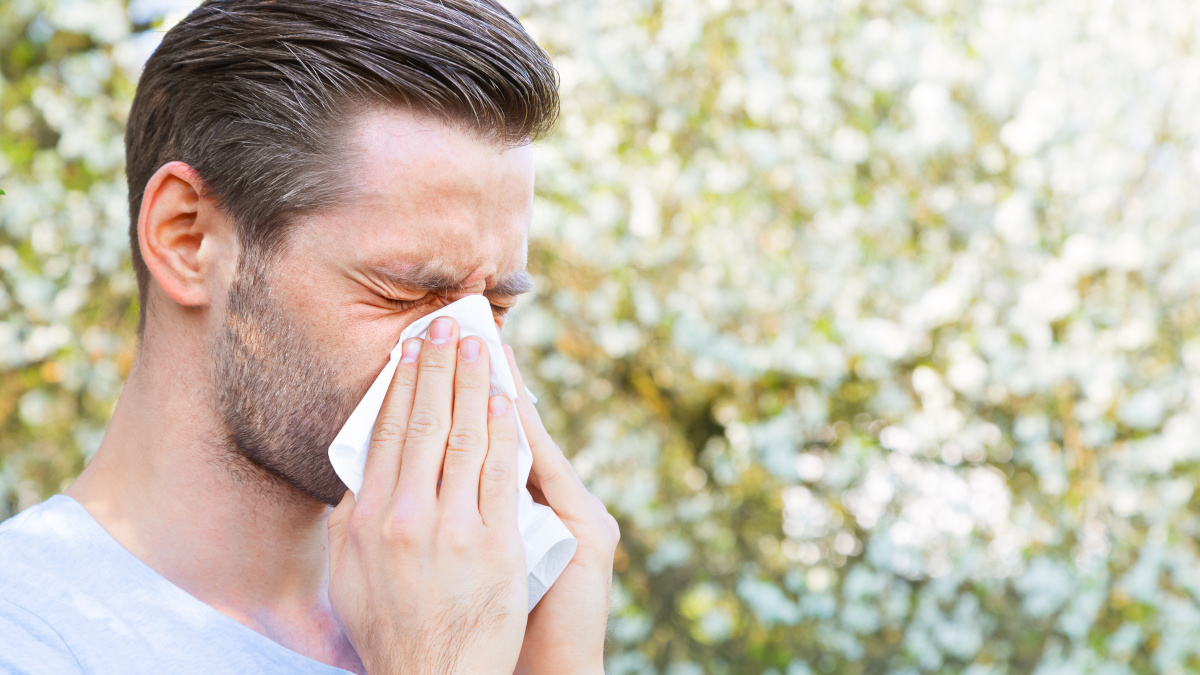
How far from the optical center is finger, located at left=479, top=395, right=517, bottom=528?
160 centimetres

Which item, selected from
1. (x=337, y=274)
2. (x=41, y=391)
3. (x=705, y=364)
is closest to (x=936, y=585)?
(x=705, y=364)

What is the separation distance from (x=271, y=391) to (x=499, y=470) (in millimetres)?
424

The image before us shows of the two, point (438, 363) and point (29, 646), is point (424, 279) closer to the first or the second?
point (438, 363)

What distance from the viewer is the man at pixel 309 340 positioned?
1608mm

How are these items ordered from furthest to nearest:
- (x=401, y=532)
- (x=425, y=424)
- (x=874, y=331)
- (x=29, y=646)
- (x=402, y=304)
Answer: (x=874, y=331) → (x=402, y=304) → (x=425, y=424) → (x=401, y=532) → (x=29, y=646)

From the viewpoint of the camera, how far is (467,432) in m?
1.64

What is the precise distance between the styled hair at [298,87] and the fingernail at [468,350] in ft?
1.14

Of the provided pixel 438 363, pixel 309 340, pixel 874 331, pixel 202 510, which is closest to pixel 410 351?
pixel 438 363

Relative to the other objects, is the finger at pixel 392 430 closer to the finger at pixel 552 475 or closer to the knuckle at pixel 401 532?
the knuckle at pixel 401 532

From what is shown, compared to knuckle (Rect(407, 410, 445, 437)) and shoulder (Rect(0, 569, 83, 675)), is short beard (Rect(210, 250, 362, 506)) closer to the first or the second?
knuckle (Rect(407, 410, 445, 437))

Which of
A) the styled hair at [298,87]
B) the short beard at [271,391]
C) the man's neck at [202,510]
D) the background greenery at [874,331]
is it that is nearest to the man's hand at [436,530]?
the short beard at [271,391]

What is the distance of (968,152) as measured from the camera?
15.0 feet

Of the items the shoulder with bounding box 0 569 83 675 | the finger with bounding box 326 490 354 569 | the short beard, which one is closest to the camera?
the shoulder with bounding box 0 569 83 675

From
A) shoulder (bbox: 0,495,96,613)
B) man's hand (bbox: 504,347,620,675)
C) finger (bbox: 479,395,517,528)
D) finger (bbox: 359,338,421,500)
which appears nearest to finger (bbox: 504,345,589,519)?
man's hand (bbox: 504,347,620,675)
